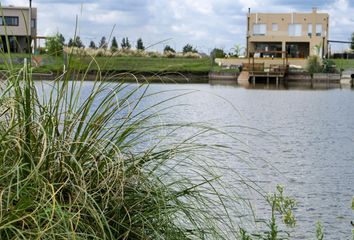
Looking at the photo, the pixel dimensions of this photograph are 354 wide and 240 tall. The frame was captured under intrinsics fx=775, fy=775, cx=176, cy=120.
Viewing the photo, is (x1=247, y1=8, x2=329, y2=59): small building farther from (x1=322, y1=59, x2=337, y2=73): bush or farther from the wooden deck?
the wooden deck

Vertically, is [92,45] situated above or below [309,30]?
below

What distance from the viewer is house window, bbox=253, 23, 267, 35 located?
94.4 metres

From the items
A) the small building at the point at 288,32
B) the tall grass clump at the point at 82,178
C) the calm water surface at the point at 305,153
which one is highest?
the small building at the point at 288,32

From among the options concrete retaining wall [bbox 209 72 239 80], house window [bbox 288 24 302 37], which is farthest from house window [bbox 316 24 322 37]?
concrete retaining wall [bbox 209 72 239 80]

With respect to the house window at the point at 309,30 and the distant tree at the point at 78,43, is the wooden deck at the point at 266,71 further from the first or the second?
the distant tree at the point at 78,43

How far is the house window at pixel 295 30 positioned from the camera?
308 feet

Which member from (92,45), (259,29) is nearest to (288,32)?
(259,29)

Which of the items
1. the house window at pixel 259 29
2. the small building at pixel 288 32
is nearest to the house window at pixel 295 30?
the small building at pixel 288 32

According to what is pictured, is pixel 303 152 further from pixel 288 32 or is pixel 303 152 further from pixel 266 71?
pixel 288 32

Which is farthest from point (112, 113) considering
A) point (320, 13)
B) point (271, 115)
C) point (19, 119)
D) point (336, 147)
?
point (320, 13)

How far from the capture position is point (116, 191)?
181 inches

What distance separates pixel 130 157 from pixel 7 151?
928 mm

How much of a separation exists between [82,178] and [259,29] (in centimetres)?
9203

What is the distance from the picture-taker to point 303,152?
21.2 meters
